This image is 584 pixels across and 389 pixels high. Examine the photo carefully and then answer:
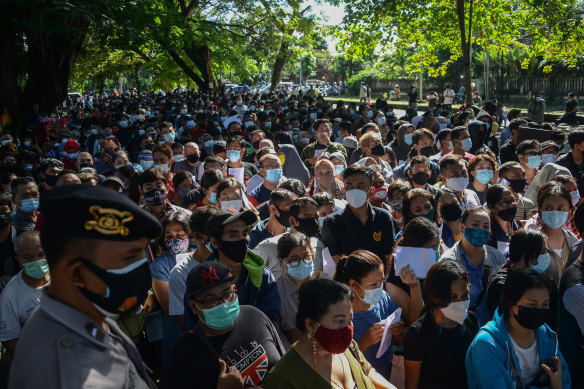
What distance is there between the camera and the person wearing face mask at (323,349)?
8.66ft

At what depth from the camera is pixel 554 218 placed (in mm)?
4641

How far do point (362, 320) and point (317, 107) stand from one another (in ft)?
47.3

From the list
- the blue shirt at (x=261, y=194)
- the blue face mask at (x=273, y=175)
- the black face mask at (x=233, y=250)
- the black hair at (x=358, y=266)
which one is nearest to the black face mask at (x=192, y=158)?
the blue shirt at (x=261, y=194)

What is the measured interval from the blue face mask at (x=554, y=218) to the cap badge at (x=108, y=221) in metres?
4.00

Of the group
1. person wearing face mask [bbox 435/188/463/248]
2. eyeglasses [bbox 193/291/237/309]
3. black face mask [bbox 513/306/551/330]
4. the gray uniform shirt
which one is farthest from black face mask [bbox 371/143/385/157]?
the gray uniform shirt

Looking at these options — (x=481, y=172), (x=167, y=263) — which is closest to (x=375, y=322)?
(x=167, y=263)

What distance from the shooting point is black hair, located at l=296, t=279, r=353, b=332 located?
2822mm

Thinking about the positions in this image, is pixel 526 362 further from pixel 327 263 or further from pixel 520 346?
pixel 327 263

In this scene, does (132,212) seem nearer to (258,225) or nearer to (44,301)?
(44,301)

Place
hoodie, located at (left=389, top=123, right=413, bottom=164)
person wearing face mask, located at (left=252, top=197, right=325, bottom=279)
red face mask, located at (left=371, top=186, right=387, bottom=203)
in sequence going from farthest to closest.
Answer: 1. hoodie, located at (left=389, top=123, right=413, bottom=164)
2. red face mask, located at (left=371, top=186, right=387, bottom=203)
3. person wearing face mask, located at (left=252, top=197, right=325, bottom=279)

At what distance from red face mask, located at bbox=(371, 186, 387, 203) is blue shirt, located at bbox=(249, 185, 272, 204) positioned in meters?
1.42

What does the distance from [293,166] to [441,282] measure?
5.43 metres

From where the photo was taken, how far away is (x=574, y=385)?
3.29m

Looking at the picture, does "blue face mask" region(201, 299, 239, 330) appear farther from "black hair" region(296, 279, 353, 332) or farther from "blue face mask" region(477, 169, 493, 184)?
"blue face mask" region(477, 169, 493, 184)
